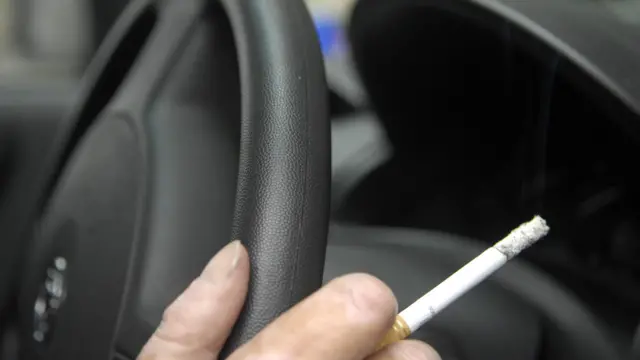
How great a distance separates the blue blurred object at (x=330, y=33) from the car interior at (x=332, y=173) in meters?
0.45

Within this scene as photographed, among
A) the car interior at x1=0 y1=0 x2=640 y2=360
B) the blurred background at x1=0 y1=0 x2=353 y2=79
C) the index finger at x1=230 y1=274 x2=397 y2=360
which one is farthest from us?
the blurred background at x1=0 y1=0 x2=353 y2=79

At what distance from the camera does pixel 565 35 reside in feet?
1.72

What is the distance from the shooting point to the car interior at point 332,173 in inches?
17.6

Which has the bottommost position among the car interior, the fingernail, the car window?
the car window

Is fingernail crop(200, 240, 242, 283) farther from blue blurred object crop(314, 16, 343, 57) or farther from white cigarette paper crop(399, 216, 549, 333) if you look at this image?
blue blurred object crop(314, 16, 343, 57)

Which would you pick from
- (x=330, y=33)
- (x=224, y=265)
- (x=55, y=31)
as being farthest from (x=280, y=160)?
(x=55, y=31)

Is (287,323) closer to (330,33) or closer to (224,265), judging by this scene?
(224,265)

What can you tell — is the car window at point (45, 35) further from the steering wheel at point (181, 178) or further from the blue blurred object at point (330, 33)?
the steering wheel at point (181, 178)

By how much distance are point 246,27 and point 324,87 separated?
2.5 inches

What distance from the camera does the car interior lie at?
45 centimetres

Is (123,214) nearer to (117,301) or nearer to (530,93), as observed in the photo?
(117,301)

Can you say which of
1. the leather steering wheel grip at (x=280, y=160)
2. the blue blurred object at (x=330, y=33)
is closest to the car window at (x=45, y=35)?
the blue blurred object at (x=330, y=33)

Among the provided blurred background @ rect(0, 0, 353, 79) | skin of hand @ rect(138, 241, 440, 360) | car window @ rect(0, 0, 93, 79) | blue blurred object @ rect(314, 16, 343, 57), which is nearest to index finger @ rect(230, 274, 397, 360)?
skin of hand @ rect(138, 241, 440, 360)

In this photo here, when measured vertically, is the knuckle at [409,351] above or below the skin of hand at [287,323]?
below
